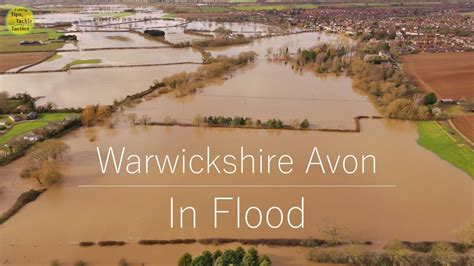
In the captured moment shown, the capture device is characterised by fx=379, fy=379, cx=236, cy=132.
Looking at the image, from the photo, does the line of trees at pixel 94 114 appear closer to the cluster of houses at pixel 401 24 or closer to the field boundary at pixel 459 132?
the field boundary at pixel 459 132

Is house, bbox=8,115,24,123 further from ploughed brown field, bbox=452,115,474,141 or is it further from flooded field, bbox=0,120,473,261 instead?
ploughed brown field, bbox=452,115,474,141

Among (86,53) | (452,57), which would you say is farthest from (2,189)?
(452,57)

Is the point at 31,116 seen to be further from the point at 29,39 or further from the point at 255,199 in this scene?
the point at 29,39

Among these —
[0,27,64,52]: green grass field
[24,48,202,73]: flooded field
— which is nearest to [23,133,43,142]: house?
[24,48,202,73]: flooded field

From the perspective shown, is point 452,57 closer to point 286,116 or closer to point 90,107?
point 286,116

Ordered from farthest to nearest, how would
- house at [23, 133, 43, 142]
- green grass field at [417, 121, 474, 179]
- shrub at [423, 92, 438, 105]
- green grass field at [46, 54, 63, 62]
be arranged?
green grass field at [46, 54, 63, 62], shrub at [423, 92, 438, 105], house at [23, 133, 43, 142], green grass field at [417, 121, 474, 179]

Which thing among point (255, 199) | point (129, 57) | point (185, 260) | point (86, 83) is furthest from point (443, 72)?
point (185, 260)
